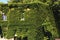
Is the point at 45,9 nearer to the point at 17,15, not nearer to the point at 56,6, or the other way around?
the point at 56,6

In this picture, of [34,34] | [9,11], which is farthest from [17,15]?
[34,34]

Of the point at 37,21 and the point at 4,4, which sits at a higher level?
the point at 4,4

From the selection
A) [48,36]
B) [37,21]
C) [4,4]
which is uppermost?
[4,4]

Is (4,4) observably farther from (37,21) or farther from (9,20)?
(37,21)

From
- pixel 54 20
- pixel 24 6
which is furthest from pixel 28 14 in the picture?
pixel 54 20

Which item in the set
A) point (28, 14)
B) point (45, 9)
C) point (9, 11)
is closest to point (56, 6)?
point (45, 9)

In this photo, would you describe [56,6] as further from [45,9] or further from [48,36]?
[48,36]

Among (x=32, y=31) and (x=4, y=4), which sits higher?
(x=4, y=4)
